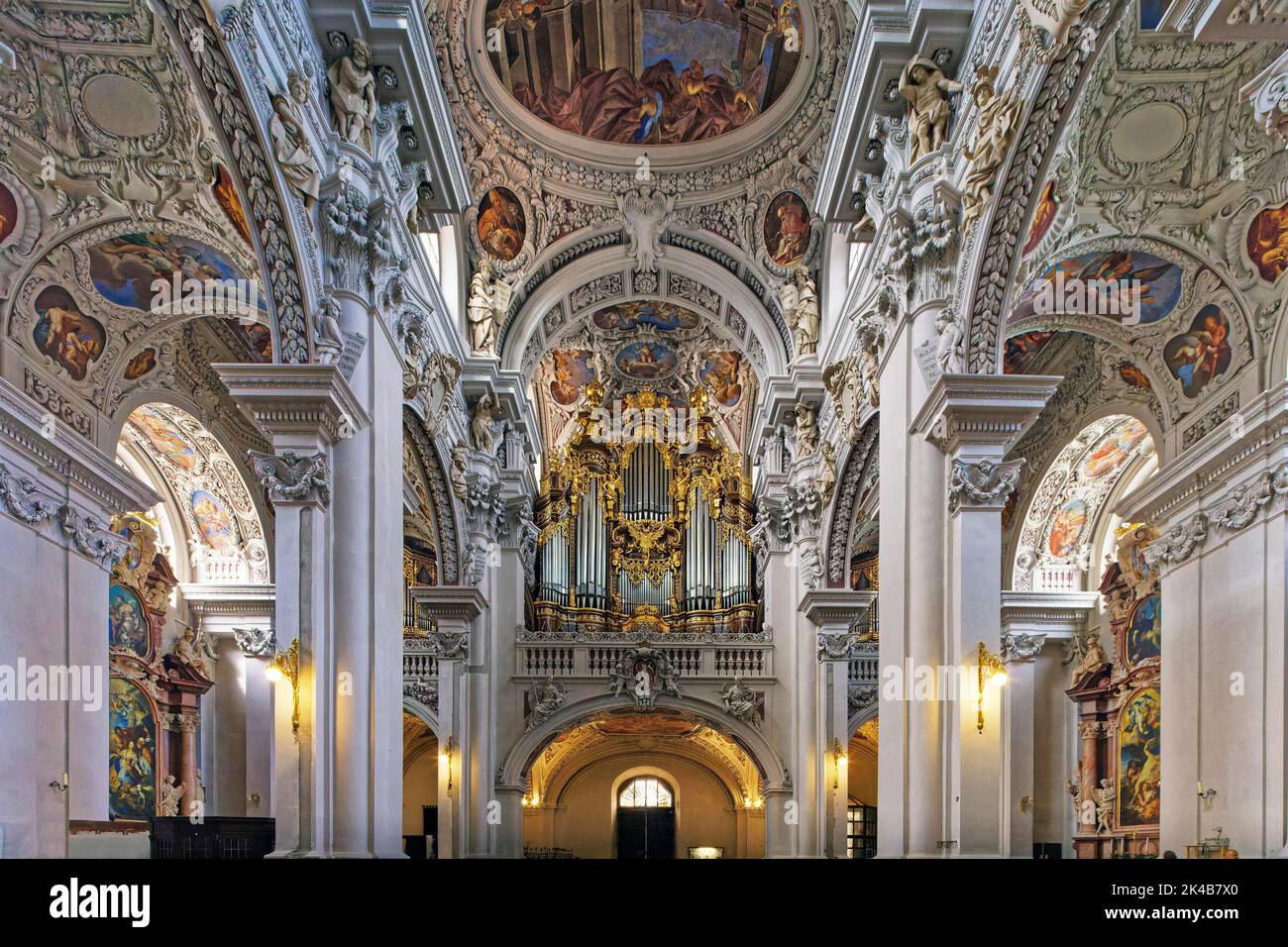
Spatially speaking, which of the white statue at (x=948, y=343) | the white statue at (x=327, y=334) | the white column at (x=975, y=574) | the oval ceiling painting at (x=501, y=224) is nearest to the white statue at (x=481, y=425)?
the oval ceiling painting at (x=501, y=224)

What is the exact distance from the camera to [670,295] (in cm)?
2270

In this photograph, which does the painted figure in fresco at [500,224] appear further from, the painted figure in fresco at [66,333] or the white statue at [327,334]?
the white statue at [327,334]

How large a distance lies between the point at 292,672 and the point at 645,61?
1261cm

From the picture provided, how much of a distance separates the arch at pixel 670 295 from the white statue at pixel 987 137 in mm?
10629

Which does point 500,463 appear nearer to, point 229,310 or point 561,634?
point 561,634

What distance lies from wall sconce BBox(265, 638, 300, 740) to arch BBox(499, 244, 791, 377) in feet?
39.2

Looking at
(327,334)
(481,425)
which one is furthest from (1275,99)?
(481,425)

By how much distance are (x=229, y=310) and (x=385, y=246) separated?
293 cm

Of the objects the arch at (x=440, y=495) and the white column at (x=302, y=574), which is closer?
the white column at (x=302, y=574)

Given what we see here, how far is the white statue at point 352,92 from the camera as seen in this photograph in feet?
36.2
